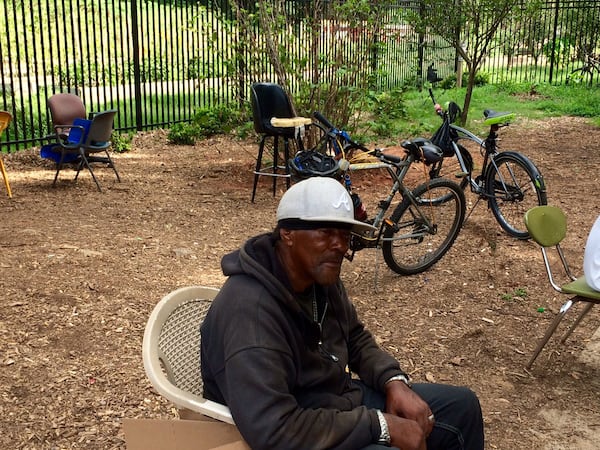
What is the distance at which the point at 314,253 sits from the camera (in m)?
2.24

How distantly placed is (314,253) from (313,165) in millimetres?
2952

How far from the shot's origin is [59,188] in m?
7.89

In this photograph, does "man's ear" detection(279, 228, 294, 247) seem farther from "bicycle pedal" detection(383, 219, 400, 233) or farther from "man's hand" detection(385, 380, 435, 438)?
"bicycle pedal" detection(383, 219, 400, 233)

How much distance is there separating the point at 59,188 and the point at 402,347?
16.4 ft

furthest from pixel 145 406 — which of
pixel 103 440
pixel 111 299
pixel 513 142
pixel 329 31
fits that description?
pixel 513 142

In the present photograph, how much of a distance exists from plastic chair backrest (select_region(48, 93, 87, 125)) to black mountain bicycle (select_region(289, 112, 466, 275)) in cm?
397

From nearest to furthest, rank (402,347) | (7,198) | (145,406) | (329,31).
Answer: (145,406) → (402,347) → (7,198) → (329,31)

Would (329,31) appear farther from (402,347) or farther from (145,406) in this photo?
(145,406)

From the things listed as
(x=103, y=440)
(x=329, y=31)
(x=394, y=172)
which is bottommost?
(x=103, y=440)

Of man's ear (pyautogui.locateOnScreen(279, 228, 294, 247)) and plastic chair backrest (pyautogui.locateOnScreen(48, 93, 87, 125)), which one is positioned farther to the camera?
plastic chair backrest (pyautogui.locateOnScreen(48, 93, 87, 125))

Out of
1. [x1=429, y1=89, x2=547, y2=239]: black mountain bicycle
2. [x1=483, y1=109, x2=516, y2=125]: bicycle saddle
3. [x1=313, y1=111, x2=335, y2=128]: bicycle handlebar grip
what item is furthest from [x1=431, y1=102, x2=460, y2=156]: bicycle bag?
[x1=313, y1=111, x2=335, y2=128]: bicycle handlebar grip

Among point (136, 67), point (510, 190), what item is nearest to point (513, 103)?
point (136, 67)

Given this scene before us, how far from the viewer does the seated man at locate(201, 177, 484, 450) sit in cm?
198

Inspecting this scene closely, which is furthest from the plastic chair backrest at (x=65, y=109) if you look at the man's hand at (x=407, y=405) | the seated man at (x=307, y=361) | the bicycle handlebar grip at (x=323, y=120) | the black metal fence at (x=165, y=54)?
the man's hand at (x=407, y=405)
